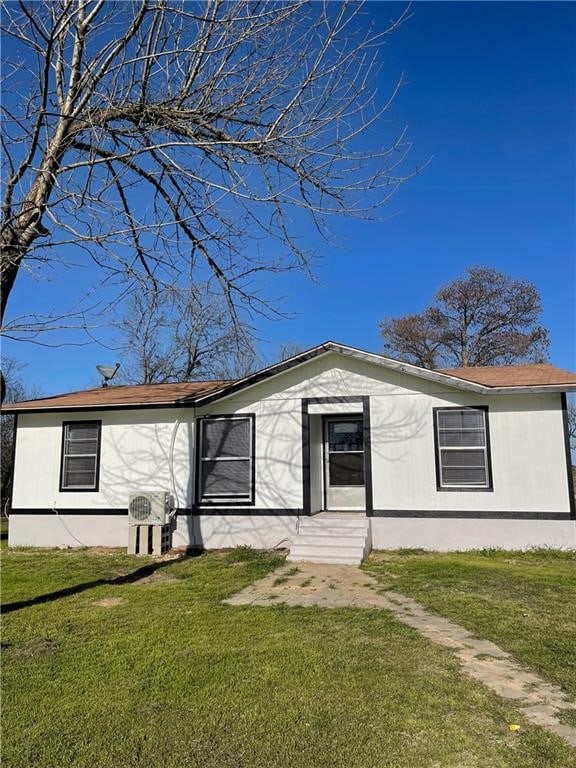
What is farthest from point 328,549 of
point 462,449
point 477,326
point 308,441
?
point 477,326

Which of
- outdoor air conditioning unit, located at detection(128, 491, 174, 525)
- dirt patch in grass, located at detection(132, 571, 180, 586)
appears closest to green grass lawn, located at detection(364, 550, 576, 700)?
dirt patch in grass, located at detection(132, 571, 180, 586)

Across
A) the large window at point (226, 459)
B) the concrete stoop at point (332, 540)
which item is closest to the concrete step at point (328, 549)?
the concrete stoop at point (332, 540)

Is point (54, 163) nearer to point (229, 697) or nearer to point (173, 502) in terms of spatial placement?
point (229, 697)

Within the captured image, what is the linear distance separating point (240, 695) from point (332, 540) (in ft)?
19.2

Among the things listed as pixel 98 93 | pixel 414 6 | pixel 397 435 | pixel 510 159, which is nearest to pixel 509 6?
pixel 414 6

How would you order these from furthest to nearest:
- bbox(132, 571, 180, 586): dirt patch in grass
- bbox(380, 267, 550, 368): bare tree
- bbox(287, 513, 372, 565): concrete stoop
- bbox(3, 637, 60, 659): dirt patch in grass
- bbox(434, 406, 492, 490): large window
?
bbox(380, 267, 550, 368): bare tree < bbox(434, 406, 492, 490): large window < bbox(287, 513, 372, 565): concrete stoop < bbox(132, 571, 180, 586): dirt patch in grass < bbox(3, 637, 60, 659): dirt patch in grass

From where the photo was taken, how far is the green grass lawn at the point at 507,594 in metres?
4.58

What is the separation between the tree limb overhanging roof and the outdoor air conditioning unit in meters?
1.87

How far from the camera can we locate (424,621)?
18.0 feet

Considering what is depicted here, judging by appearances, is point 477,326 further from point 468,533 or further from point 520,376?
point 468,533

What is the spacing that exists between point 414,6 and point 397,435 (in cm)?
681

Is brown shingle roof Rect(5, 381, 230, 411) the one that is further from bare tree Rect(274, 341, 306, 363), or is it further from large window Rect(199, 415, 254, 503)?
bare tree Rect(274, 341, 306, 363)

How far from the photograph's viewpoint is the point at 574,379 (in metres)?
9.27

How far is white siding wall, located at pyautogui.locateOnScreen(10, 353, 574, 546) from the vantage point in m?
9.42
